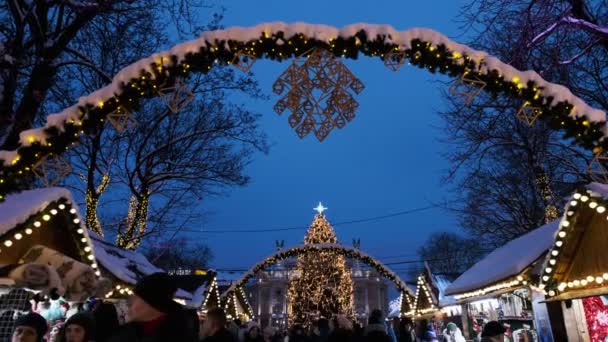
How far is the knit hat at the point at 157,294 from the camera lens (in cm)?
244

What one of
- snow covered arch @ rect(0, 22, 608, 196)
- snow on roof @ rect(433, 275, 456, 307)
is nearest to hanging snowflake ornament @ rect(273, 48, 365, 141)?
snow covered arch @ rect(0, 22, 608, 196)

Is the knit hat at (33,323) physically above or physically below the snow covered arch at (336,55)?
below

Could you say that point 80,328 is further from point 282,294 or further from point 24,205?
point 282,294

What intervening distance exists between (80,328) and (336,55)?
194 inches

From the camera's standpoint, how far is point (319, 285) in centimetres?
2700

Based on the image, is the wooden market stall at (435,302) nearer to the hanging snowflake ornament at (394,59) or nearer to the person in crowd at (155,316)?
the hanging snowflake ornament at (394,59)

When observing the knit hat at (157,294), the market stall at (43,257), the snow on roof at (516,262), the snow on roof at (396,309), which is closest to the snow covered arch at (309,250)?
the snow on roof at (516,262)

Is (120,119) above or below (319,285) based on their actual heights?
above

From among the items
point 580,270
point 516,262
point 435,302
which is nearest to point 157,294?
point 580,270

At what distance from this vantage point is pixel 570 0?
29.6ft

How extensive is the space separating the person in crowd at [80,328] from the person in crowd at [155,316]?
73.7 inches

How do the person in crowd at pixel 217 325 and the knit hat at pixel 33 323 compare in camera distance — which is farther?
the knit hat at pixel 33 323

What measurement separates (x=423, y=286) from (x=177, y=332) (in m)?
21.8

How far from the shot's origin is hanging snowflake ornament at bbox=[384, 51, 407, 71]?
21.9 feet
